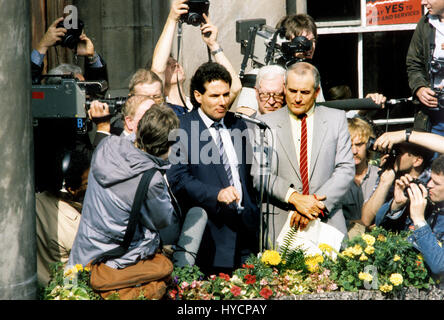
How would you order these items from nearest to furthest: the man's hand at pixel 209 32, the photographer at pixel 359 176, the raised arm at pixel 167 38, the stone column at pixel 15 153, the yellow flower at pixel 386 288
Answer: the stone column at pixel 15 153
the yellow flower at pixel 386 288
the photographer at pixel 359 176
the raised arm at pixel 167 38
the man's hand at pixel 209 32

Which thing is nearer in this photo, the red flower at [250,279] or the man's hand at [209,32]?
the red flower at [250,279]

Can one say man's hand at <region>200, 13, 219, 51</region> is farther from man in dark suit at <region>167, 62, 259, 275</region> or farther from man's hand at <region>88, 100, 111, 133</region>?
man's hand at <region>88, 100, 111, 133</region>

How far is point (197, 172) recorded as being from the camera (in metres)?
5.32

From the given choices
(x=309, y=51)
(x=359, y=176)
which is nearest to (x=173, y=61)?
(x=309, y=51)

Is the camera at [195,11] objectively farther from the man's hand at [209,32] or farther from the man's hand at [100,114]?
the man's hand at [100,114]

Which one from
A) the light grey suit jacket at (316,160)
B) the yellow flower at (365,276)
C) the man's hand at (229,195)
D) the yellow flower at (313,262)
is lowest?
the yellow flower at (365,276)

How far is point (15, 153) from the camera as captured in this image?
12.7ft

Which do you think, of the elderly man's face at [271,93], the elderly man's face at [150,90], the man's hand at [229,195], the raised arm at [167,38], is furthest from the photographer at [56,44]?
the man's hand at [229,195]

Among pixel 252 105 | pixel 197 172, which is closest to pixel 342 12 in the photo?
pixel 252 105

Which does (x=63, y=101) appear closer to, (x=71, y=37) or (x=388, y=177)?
(x=71, y=37)

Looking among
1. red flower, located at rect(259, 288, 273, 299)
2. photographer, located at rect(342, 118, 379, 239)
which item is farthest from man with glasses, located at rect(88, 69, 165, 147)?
red flower, located at rect(259, 288, 273, 299)

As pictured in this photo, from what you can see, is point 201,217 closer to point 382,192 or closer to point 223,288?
point 223,288

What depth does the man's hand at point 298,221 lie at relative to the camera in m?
5.21
